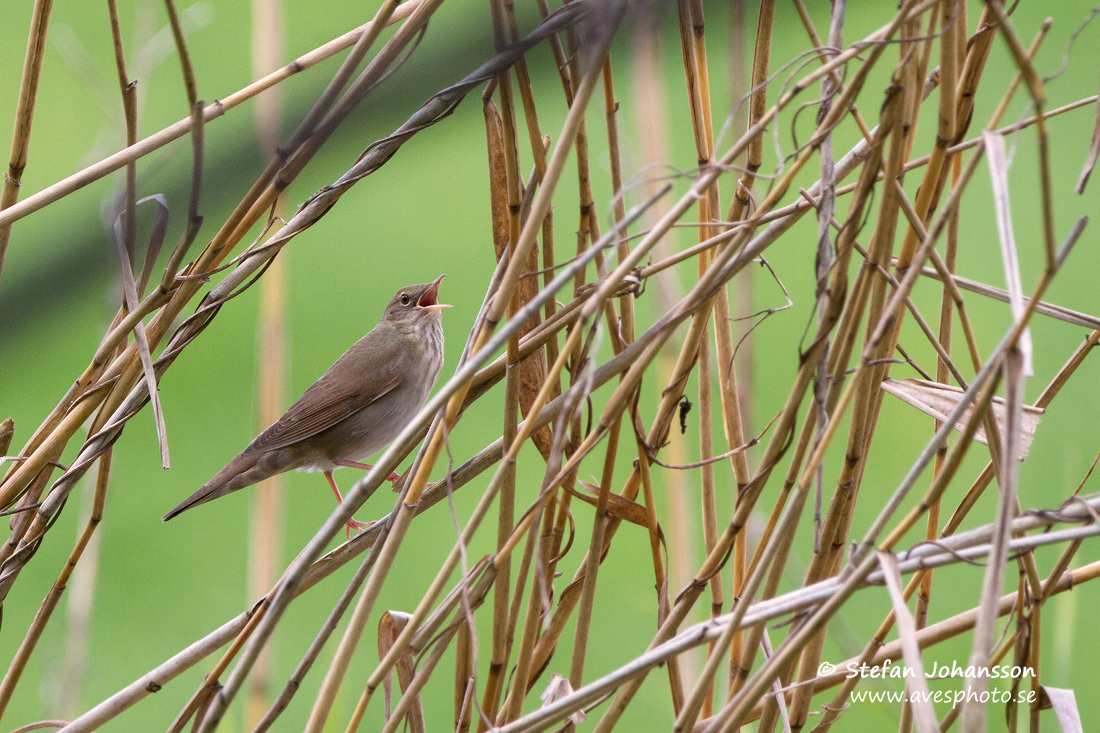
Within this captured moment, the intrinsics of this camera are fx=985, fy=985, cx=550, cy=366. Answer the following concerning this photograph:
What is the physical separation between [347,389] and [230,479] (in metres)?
0.50

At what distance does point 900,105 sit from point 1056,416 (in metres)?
3.54

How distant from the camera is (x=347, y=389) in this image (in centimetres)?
253

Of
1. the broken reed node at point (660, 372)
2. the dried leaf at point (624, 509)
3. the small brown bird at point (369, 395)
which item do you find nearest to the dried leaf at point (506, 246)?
the broken reed node at point (660, 372)

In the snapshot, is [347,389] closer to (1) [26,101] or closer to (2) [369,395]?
(2) [369,395]

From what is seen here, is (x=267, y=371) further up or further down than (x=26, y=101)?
further down

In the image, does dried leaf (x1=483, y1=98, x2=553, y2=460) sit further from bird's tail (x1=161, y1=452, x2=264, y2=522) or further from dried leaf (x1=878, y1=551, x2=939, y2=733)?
bird's tail (x1=161, y1=452, x2=264, y2=522)

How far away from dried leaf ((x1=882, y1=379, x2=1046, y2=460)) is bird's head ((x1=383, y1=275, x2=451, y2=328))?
1.65m

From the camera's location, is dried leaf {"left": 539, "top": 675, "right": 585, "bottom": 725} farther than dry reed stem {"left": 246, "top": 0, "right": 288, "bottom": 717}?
No

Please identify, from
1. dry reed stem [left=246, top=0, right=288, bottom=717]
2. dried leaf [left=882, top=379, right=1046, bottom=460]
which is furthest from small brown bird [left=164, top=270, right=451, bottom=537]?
dried leaf [left=882, top=379, right=1046, bottom=460]

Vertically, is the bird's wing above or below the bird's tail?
above

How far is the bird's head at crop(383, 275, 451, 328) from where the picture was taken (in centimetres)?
269

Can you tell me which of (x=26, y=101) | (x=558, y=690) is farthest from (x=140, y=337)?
(x=558, y=690)

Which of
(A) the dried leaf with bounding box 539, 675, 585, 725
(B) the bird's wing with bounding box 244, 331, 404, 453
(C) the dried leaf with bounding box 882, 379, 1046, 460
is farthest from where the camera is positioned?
(B) the bird's wing with bounding box 244, 331, 404, 453

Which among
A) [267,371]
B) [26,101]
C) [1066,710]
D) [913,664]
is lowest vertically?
[1066,710]
